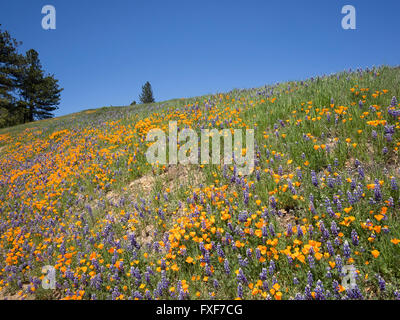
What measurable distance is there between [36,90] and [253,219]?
51.9 m

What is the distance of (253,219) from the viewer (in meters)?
3.37

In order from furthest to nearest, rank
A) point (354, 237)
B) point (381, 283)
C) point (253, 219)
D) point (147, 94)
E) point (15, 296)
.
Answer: point (147, 94), point (15, 296), point (253, 219), point (354, 237), point (381, 283)

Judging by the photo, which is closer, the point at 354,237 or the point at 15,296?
the point at 354,237

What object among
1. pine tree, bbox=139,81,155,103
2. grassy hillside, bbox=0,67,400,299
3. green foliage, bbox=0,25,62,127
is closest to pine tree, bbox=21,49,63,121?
green foliage, bbox=0,25,62,127

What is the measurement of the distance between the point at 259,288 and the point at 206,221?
117cm

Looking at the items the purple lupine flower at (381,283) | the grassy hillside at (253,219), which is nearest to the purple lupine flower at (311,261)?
the grassy hillside at (253,219)

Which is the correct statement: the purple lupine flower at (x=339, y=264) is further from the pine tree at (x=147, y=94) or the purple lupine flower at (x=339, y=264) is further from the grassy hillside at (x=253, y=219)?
the pine tree at (x=147, y=94)

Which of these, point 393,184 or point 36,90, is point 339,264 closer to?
point 393,184

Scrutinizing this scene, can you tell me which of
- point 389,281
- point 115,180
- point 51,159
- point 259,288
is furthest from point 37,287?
point 51,159

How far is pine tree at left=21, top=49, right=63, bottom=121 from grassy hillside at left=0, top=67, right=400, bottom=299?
45670 millimetres

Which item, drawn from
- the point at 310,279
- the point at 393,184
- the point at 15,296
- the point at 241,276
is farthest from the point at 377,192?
the point at 15,296

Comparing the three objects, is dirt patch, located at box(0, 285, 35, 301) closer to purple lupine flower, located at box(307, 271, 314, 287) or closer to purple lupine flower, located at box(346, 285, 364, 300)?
Result: purple lupine flower, located at box(307, 271, 314, 287)

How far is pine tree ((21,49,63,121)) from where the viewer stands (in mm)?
42344

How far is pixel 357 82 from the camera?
562cm
